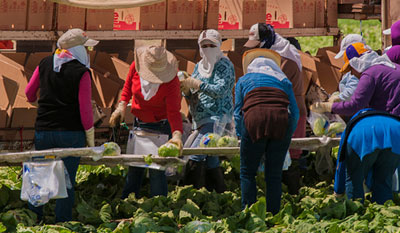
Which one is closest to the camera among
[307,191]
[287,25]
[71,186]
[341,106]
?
[71,186]

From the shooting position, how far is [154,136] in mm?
5688

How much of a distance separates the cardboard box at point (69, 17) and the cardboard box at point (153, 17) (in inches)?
28.0

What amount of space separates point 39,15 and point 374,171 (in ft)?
14.4

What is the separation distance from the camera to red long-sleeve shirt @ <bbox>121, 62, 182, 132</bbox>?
558 cm

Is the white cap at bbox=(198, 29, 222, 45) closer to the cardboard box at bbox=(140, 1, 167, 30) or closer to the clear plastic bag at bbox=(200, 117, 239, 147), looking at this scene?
the clear plastic bag at bbox=(200, 117, 239, 147)

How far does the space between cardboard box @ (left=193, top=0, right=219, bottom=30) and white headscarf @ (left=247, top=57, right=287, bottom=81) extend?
2.91m

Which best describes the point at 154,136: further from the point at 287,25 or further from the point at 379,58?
the point at 287,25

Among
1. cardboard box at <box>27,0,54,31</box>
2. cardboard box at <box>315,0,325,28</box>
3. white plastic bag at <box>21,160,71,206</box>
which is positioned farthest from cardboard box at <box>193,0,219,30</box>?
white plastic bag at <box>21,160,71,206</box>

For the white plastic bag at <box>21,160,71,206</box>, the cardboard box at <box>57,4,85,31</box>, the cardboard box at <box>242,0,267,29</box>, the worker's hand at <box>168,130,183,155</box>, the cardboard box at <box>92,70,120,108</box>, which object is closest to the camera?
the white plastic bag at <box>21,160,71,206</box>

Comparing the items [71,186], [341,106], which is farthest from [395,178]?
[71,186]

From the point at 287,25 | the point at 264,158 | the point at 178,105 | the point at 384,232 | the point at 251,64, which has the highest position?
the point at 287,25

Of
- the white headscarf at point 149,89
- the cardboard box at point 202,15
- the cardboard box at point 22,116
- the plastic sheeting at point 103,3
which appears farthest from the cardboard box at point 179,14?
the white headscarf at point 149,89

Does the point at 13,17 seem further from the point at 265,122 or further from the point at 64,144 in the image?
the point at 265,122

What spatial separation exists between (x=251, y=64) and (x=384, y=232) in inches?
63.8
